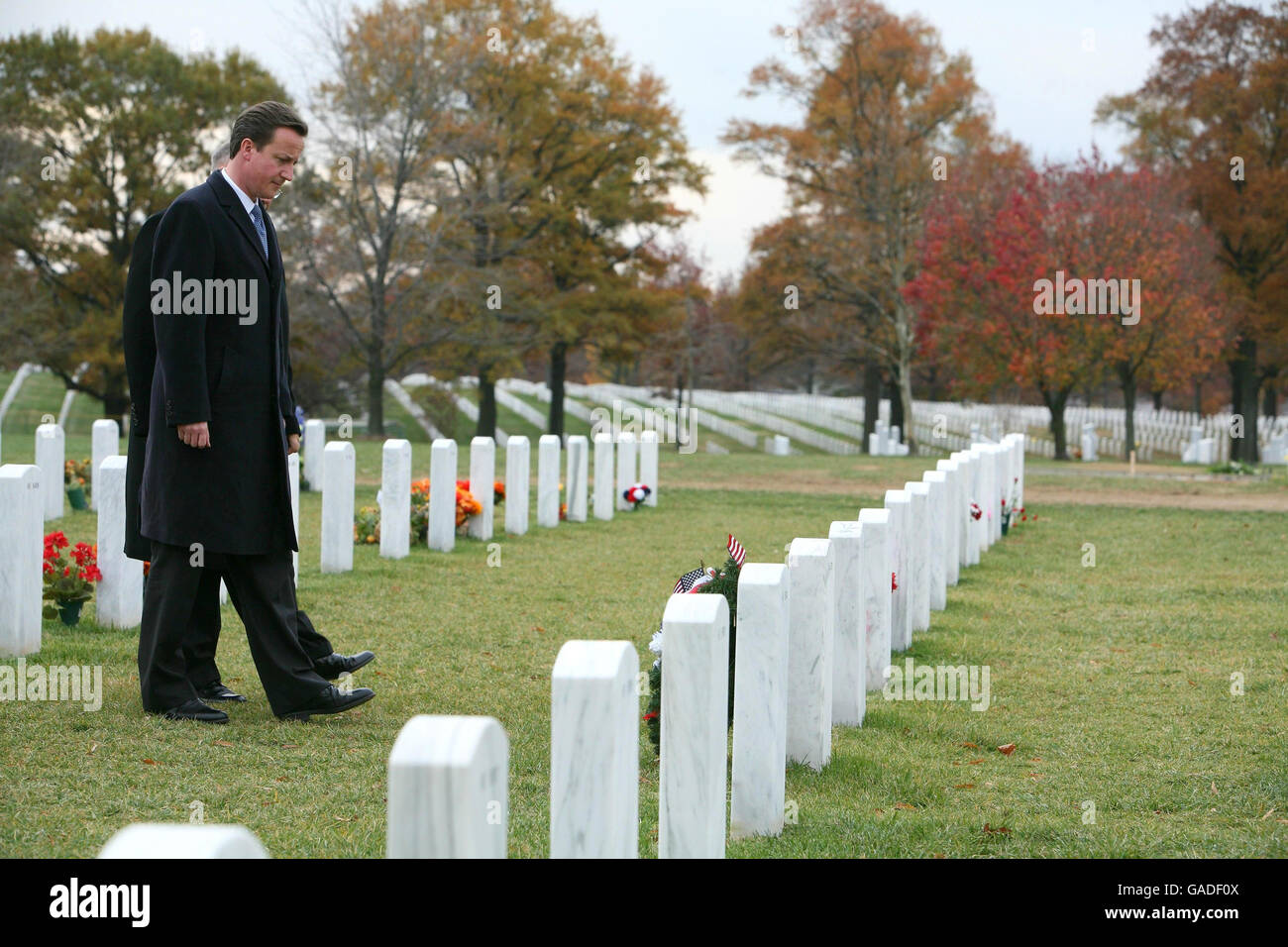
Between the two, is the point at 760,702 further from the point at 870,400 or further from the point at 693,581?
the point at 870,400

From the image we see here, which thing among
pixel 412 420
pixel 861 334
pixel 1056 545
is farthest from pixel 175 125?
pixel 1056 545

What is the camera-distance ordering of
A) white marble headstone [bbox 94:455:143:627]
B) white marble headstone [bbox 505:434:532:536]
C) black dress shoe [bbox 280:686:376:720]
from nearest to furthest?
1. black dress shoe [bbox 280:686:376:720]
2. white marble headstone [bbox 94:455:143:627]
3. white marble headstone [bbox 505:434:532:536]

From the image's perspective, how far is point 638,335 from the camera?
3703 centimetres

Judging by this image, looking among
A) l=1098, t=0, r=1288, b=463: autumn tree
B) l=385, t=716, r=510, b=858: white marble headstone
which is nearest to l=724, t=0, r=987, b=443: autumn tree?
l=1098, t=0, r=1288, b=463: autumn tree

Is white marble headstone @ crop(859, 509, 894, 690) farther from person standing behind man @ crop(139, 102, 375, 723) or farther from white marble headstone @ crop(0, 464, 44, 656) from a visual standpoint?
white marble headstone @ crop(0, 464, 44, 656)

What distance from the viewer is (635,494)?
1477cm

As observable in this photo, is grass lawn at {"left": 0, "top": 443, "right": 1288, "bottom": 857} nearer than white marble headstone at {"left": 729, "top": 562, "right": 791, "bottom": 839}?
No

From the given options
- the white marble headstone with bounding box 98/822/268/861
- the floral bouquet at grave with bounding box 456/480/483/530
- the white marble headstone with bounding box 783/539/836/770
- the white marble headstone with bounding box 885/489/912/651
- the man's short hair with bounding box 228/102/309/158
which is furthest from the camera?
the floral bouquet at grave with bounding box 456/480/483/530

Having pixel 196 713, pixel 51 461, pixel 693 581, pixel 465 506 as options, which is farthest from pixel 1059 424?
pixel 196 713

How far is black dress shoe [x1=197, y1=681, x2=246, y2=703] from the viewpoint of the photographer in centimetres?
550

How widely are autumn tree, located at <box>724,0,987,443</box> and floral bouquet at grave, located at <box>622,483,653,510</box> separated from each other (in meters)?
19.7

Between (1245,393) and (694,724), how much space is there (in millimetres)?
36421

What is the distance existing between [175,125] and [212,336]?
101 ft
